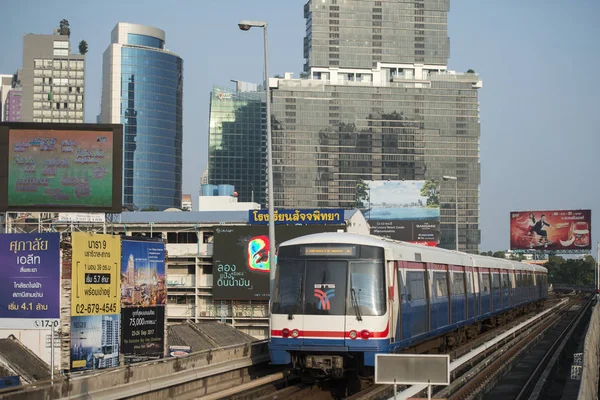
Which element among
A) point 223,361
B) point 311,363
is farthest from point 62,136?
point 311,363

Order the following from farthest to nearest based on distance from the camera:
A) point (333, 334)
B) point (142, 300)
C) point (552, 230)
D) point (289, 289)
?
point (552, 230) < point (142, 300) < point (289, 289) < point (333, 334)

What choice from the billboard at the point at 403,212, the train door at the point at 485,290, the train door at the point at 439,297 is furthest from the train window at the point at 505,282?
the billboard at the point at 403,212

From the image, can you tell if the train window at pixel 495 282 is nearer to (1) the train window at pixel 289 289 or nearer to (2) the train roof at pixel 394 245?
(2) the train roof at pixel 394 245

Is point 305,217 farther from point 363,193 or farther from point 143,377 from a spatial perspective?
point 363,193

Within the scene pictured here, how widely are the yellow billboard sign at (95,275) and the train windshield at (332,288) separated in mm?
18504

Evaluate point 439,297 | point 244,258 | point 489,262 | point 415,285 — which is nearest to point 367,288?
point 415,285

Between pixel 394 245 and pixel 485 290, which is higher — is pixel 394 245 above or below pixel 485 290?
above

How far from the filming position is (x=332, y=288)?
2058 centimetres

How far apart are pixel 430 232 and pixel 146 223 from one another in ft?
146

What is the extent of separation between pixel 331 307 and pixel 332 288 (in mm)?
428

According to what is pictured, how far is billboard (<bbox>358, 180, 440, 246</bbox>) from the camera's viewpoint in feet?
390

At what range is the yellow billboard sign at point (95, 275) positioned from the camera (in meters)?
37.5

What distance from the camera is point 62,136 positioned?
45.0 metres

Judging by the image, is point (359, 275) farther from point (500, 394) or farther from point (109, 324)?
point (109, 324)
